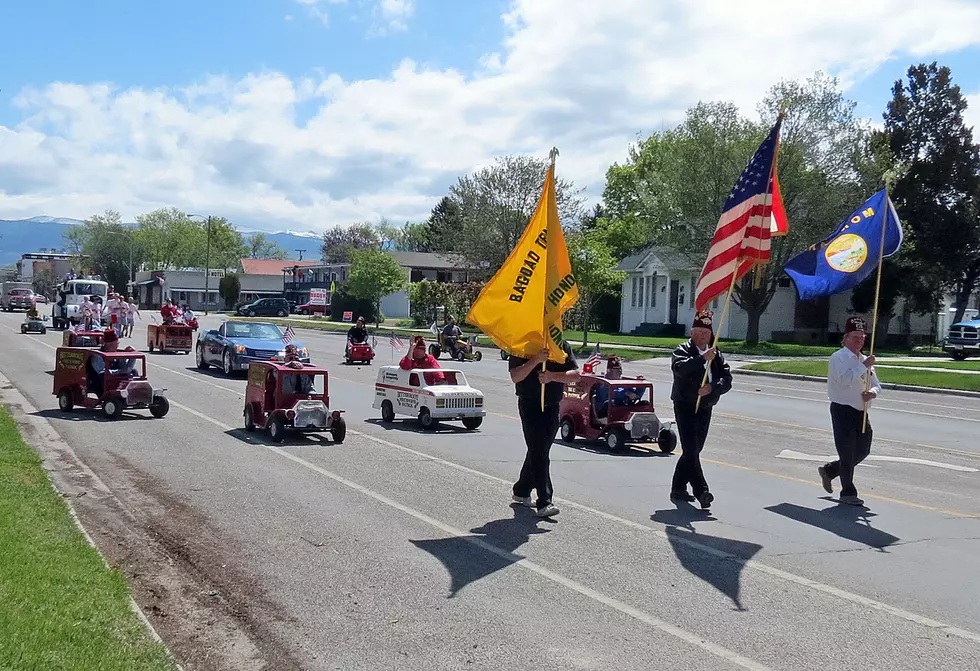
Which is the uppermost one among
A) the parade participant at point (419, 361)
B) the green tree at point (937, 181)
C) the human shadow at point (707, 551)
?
the green tree at point (937, 181)

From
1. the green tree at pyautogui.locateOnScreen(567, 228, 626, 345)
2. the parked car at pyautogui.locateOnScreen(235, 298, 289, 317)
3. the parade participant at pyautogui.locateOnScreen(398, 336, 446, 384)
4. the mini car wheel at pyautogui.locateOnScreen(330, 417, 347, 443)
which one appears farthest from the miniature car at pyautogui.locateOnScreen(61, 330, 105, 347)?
the parked car at pyautogui.locateOnScreen(235, 298, 289, 317)

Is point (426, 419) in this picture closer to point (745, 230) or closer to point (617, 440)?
point (617, 440)

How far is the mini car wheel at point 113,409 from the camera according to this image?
52.0ft

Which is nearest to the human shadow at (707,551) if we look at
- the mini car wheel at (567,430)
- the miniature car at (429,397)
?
the mini car wheel at (567,430)

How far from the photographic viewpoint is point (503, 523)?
8.96 m

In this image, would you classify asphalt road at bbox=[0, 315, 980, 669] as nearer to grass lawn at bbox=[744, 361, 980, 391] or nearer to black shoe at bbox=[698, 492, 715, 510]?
black shoe at bbox=[698, 492, 715, 510]

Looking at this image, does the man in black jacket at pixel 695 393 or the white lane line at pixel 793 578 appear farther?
the man in black jacket at pixel 695 393

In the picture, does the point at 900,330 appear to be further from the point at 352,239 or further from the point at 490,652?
the point at 352,239

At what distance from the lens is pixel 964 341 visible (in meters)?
44.4

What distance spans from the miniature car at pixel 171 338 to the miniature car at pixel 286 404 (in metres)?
19.4

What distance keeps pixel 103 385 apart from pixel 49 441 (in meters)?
2.94

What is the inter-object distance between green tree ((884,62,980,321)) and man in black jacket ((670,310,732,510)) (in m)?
47.0

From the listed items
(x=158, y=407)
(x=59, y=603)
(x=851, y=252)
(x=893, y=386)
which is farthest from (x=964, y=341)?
(x=59, y=603)

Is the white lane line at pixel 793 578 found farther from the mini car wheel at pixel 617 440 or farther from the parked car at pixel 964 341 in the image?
the parked car at pixel 964 341
